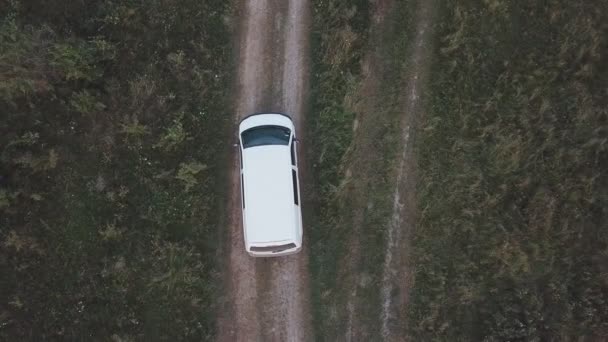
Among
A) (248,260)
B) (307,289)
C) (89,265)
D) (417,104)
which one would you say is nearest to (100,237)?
(89,265)

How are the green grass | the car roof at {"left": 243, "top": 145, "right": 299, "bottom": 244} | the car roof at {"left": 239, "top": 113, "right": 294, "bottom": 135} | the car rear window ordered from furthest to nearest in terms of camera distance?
the green grass
the car roof at {"left": 239, "top": 113, "right": 294, "bottom": 135}
the car rear window
the car roof at {"left": 243, "top": 145, "right": 299, "bottom": 244}

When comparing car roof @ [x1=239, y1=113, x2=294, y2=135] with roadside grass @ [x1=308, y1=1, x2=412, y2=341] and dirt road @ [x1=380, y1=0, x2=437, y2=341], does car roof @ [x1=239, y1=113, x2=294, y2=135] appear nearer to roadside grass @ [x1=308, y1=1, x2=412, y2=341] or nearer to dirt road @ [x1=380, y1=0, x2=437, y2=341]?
roadside grass @ [x1=308, y1=1, x2=412, y2=341]

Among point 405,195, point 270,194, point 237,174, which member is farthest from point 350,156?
point 237,174

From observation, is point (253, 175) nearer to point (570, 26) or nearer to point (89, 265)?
point (89, 265)

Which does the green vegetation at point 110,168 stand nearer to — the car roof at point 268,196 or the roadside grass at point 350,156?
the car roof at point 268,196

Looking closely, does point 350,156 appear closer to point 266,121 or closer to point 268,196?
point 266,121

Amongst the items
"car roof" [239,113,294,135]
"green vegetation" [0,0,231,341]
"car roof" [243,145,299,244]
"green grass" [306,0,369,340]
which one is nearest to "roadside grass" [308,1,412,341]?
"green grass" [306,0,369,340]
